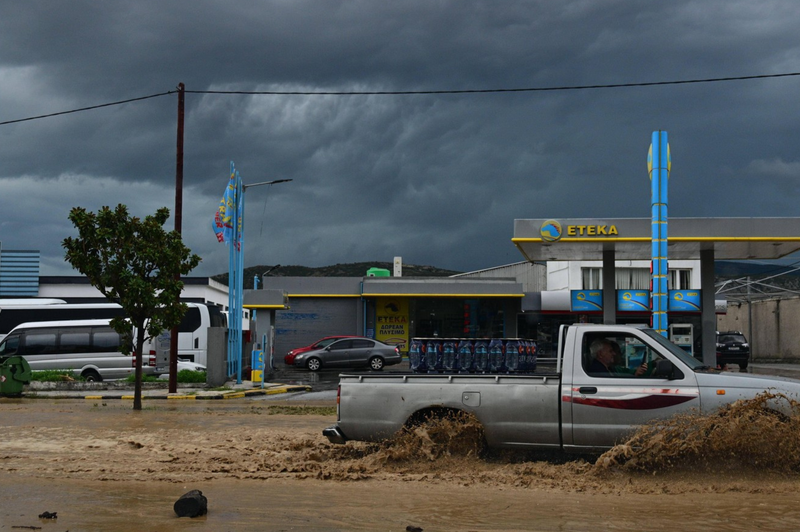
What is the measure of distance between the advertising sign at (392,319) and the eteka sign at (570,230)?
48.8 ft

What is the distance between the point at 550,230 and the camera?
1133 inches

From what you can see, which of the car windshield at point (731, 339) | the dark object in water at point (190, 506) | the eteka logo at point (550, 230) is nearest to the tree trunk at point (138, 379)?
the dark object in water at point (190, 506)

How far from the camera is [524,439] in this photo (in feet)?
28.3

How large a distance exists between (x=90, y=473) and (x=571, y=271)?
41895 millimetres

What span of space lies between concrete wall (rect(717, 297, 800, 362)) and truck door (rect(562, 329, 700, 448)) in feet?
131

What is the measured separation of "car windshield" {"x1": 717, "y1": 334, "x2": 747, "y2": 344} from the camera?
123 ft

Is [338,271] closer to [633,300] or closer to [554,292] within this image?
[554,292]

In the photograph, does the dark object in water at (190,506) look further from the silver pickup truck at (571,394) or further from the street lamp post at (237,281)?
the street lamp post at (237,281)

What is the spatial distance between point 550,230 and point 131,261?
15804 mm

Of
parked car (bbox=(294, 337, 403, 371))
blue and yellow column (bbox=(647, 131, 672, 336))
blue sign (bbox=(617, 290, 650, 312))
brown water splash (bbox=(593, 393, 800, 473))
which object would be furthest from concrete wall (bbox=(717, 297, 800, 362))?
brown water splash (bbox=(593, 393, 800, 473))

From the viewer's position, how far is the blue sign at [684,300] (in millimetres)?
32062

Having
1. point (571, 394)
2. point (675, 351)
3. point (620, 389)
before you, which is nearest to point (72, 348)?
point (571, 394)

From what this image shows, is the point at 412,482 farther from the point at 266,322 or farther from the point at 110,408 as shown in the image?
the point at 266,322

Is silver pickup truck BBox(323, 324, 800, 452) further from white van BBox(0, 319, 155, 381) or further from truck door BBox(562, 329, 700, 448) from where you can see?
white van BBox(0, 319, 155, 381)
